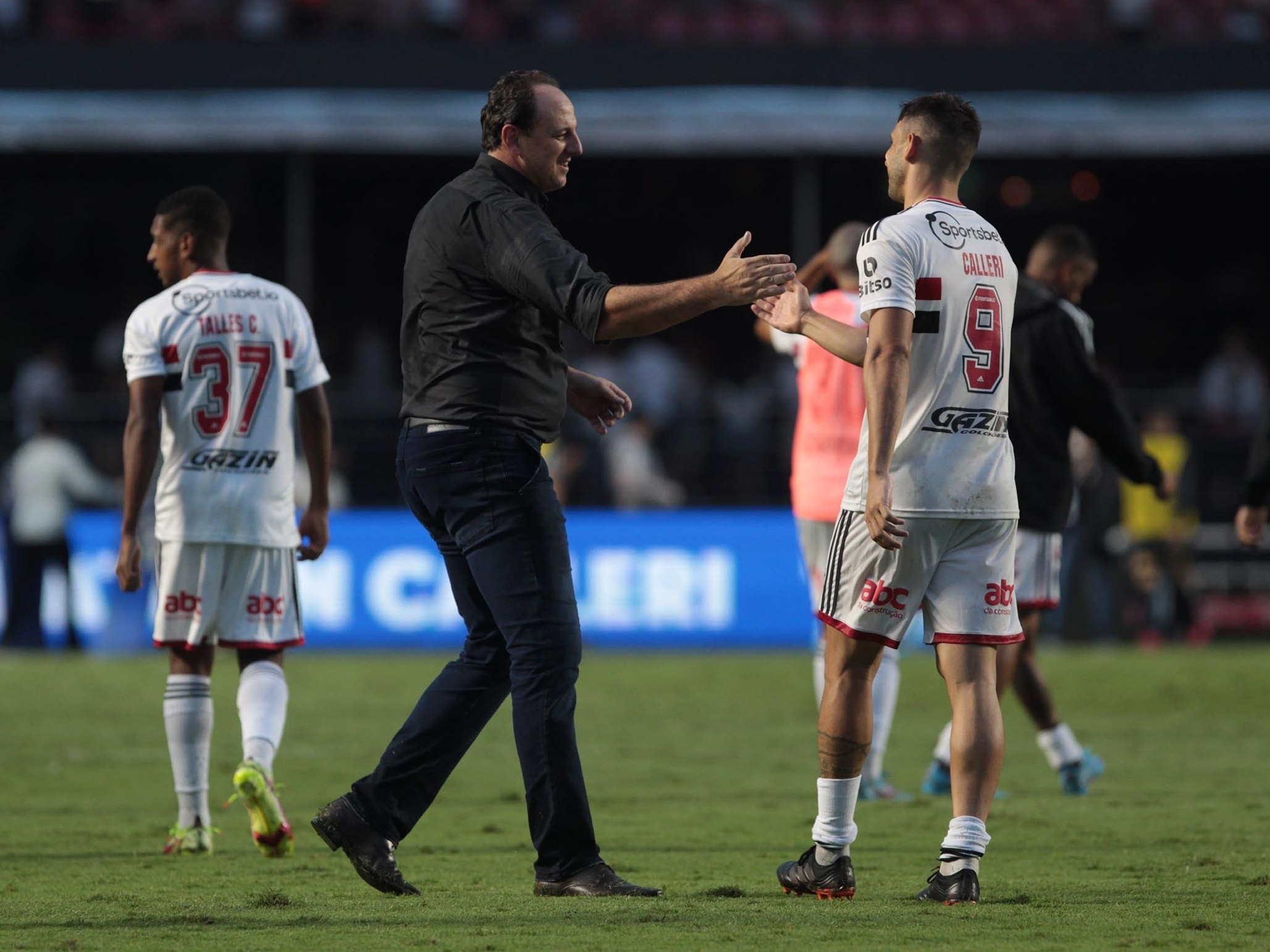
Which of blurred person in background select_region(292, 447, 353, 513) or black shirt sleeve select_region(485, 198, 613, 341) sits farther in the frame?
blurred person in background select_region(292, 447, 353, 513)

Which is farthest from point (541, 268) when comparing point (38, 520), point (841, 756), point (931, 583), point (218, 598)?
point (38, 520)

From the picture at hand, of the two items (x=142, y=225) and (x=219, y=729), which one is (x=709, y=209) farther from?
(x=219, y=729)

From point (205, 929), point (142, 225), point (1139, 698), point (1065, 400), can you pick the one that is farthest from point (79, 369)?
point (205, 929)

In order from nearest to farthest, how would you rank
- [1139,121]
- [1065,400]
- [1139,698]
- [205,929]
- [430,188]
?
[205,929] < [1065,400] < [1139,698] < [1139,121] < [430,188]

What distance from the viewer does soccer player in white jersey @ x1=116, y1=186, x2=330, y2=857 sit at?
21.9 ft

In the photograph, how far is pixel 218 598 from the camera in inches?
265

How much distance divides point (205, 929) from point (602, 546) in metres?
12.0

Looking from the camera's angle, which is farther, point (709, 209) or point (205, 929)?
point (709, 209)

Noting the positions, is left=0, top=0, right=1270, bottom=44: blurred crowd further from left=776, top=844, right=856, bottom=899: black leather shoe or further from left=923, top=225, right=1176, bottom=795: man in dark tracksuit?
left=776, top=844, right=856, bottom=899: black leather shoe

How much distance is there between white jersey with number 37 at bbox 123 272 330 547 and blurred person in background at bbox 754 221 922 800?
203cm

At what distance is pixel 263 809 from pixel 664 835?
156cm

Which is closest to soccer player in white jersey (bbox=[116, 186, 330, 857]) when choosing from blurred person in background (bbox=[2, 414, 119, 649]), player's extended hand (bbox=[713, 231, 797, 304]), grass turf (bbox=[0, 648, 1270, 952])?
grass turf (bbox=[0, 648, 1270, 952])

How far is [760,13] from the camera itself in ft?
76.0

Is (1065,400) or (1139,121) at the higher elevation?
(1139,121)
